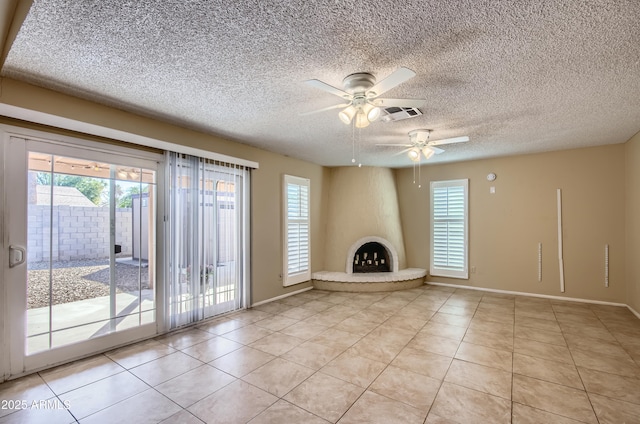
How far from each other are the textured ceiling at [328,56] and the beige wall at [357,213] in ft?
9.21

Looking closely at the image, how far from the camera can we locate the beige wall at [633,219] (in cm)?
405

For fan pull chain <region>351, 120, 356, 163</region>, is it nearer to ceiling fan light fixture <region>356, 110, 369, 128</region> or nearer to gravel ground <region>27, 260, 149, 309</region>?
ceiling fan light fixture <region>356, 110, 369, 128</region>

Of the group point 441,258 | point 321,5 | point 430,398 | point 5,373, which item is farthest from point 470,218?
point 5,373

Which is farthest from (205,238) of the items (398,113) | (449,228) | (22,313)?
(449,228)

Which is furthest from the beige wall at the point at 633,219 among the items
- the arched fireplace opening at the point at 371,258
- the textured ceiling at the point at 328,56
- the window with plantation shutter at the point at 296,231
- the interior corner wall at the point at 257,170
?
the window with plantation shutter at the point at 296,231

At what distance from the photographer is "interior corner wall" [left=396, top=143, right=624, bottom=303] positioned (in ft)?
15.1

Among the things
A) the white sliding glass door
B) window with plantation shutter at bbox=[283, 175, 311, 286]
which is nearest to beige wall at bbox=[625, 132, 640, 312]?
window with plantation shutter at bbox=[283, 175, 311, 286]

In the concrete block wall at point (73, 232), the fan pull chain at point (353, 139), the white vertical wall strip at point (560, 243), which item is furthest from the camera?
the white vertical wall strip at point (560, 243)

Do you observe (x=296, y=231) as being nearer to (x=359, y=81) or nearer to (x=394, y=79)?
(x=359, y=81)

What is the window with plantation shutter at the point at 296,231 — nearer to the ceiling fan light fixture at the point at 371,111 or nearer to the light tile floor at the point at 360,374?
the light tile floor at the point at 360,374

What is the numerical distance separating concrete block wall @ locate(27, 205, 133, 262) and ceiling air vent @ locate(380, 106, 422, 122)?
124 inches

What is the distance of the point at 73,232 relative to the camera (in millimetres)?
2885

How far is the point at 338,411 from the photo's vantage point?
6.82 feet

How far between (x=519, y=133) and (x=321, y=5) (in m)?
3.68
